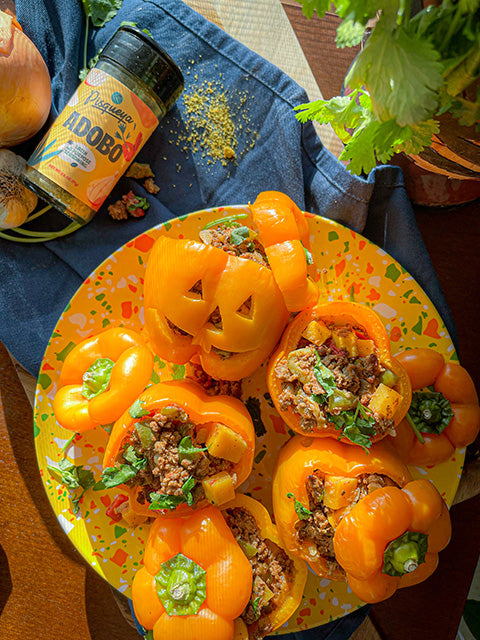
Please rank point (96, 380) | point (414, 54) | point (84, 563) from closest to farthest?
1. point (414, 54)
2. point (96, 380)
3. point (84, 563)

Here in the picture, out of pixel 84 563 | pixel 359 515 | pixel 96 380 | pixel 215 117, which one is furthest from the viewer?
pixel 84 563

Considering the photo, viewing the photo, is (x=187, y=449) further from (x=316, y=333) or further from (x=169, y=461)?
(x=316, y=333)

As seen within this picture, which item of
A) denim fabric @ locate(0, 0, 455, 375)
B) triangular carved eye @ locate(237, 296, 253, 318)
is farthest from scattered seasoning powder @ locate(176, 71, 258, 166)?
triangular carved eye @ locate(237, 296, 253, 318)

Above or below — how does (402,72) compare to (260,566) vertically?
above

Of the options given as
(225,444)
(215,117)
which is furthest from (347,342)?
(215,117)

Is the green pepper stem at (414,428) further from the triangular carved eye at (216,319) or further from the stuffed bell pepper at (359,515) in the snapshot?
the triangular carved eye at (216,319)

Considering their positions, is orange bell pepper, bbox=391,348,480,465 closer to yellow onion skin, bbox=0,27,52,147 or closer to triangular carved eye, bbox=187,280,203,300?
triangular carved eye, bbox=187,280,203,300

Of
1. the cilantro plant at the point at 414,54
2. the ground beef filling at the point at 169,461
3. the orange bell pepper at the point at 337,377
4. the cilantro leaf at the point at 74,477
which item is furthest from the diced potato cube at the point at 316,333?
the cilantro leaf at the point at 74,477
